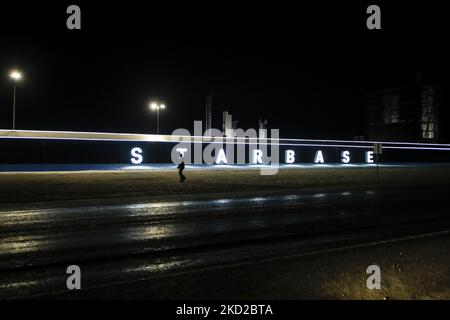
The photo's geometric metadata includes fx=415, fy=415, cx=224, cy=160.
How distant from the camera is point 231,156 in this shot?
4178cm

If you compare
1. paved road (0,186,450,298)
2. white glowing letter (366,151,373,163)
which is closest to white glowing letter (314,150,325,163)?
white glowing letter (366,151,373,163)

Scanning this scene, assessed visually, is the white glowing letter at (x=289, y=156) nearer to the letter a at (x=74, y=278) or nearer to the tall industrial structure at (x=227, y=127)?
the tall industrial structure at (x=227, y=127)

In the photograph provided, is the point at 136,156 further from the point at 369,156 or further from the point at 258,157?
the point at 369,156

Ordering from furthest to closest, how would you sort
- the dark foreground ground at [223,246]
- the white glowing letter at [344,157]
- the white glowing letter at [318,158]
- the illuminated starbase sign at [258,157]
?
the white glowing letter at [344,157] < the white glowing letter at [318,158] < the illuminated starbase sign at [258,157] < the dark foreground ground at [223,246]

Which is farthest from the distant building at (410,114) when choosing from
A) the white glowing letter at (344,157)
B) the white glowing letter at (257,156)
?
the white glowing letter at (257,156)

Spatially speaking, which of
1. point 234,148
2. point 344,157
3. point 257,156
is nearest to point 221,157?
point 234,148

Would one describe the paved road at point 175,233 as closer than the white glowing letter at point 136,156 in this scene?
→ Yes

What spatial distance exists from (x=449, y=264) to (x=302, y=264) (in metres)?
2.41

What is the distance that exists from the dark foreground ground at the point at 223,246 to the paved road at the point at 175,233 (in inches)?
1.0

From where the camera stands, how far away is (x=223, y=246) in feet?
26.9

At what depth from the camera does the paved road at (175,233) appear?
659 centimetres

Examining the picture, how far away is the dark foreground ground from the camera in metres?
5.66

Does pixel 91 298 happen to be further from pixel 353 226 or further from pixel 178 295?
pixel 353 226
